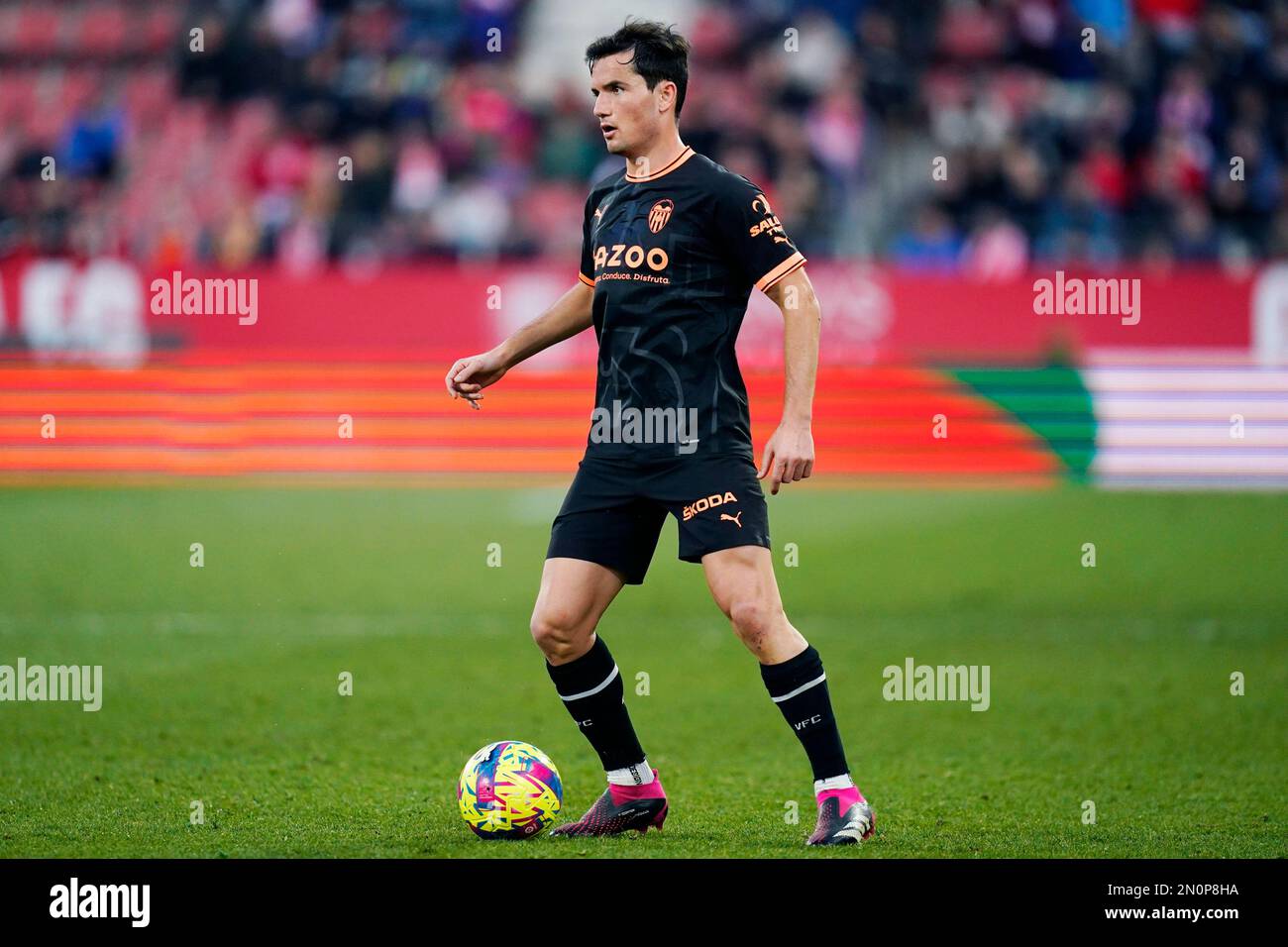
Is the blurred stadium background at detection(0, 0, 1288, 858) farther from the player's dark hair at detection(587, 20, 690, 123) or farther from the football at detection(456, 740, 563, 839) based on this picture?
the player's dark hair at detection(587, 20, 690, 123)

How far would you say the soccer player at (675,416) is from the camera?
5281 millimetres

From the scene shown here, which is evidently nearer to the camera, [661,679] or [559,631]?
[559,631]

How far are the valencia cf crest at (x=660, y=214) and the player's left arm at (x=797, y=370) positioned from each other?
1.30 feet

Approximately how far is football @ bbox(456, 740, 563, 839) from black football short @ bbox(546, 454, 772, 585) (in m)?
0.69

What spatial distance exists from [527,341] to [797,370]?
1030mm

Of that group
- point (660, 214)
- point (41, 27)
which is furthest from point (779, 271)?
point (41, 27)

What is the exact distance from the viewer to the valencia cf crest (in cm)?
541

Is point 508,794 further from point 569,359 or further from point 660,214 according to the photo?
point 569,359

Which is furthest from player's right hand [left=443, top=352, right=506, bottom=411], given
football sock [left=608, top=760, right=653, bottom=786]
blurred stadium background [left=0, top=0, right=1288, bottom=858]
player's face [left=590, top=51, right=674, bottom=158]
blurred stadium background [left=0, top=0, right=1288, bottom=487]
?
blurred stadium background [left=0, top=0, right=1288, bottom=487]

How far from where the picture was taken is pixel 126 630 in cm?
1002

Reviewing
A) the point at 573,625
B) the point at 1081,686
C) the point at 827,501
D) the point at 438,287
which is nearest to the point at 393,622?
the point at 1081,686

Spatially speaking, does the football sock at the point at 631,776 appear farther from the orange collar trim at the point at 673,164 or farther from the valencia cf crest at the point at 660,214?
the orange collar trim at the point at 673,164

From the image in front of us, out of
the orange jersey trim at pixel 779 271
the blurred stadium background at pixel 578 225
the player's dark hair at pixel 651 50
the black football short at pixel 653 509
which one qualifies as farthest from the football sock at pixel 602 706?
the blurred stadium background at pixel 578 225

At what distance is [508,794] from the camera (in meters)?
5.48
